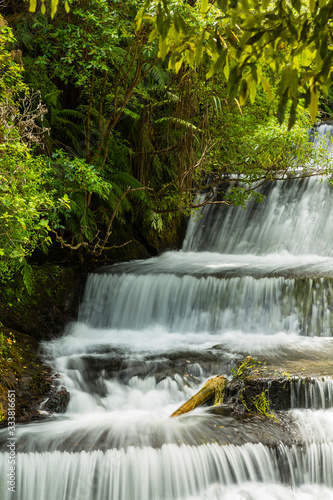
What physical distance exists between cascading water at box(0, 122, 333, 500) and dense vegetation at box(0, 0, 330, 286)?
99 cm

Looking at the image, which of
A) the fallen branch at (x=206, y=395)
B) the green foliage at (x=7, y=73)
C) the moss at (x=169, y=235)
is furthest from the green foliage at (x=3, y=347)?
the moss at (x=169, y=235)

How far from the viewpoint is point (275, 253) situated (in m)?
11.5

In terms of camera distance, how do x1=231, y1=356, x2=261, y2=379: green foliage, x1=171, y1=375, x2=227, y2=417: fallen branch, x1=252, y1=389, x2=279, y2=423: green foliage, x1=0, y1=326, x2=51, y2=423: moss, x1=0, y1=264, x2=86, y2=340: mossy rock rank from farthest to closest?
x1=0, y1=264, x2=86, y2=340: mossy rock
x1=231, y1=356, x2=261, y2=379: green foliage
x1=0, y1=326, x2=51, y2=423: moss
x1=171, y1=375, x2=227, y2=417: fallen branch
x1=252, y1=389, x2=279, y2=423: green foliage

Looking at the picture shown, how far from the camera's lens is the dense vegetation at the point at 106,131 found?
706cm

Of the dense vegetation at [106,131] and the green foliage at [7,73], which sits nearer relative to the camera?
the green foliage at [7,73]

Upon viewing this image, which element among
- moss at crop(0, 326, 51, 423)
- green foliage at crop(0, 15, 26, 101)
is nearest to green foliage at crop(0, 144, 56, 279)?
green foliage at crop(0, 15, 26, 101)

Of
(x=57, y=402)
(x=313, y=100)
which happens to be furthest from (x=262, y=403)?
(x=313, y=100)

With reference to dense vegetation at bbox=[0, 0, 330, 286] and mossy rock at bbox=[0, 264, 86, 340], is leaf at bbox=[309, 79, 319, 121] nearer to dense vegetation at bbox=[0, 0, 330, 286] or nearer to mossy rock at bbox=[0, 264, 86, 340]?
dense vegetation at bbox=[0, 0, 330, 286]

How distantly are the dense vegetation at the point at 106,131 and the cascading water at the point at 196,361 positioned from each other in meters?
0.99

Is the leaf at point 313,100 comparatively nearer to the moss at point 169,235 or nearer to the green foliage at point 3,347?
the green foliage at point 3,347

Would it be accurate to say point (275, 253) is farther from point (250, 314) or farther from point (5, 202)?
point (5, 202)

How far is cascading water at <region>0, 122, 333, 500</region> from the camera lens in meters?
5.12

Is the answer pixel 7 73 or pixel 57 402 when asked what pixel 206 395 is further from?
pixel 7 73

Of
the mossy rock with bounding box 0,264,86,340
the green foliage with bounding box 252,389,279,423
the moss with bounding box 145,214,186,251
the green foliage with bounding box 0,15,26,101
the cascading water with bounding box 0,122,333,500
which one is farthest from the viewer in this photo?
the moss with bounding box 145,214,186,251
